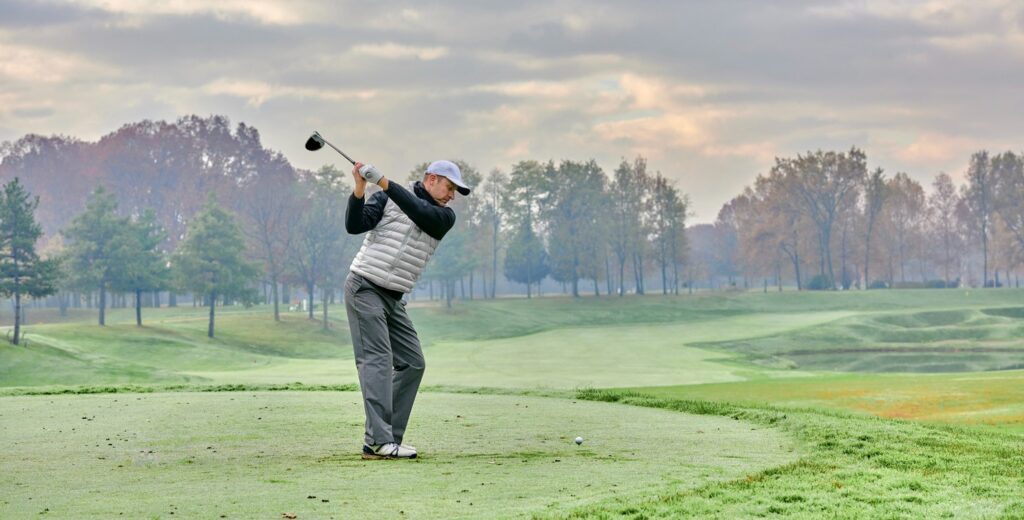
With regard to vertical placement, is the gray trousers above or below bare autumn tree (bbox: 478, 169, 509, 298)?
below

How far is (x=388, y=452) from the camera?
32.3 ft

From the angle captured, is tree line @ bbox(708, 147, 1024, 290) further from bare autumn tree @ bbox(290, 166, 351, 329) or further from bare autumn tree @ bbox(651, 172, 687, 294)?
bare autumn tree @ bbox(290, 166, 351, 329)

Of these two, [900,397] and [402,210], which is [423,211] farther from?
[900,397]

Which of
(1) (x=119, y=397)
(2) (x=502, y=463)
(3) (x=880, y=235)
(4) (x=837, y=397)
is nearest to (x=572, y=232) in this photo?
(3) (x=880, y=235)

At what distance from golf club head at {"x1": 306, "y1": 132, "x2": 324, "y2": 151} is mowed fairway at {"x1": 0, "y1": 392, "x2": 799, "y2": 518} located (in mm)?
2904

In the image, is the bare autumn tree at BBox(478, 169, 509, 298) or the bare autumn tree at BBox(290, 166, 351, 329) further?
the bare autumn tree at BBox(478, 169, 509, 298)

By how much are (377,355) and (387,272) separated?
82 cm

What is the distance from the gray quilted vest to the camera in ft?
34.0

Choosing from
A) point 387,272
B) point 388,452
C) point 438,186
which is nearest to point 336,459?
point 388,452

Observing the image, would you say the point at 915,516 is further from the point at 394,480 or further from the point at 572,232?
the point at 572,232

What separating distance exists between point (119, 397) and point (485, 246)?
99.8 meters

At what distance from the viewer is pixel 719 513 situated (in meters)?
6.99

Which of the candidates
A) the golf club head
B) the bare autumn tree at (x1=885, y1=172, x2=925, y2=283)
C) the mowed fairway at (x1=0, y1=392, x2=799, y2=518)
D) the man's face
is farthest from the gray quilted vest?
the bare autumn tree at (x1=885, y1=172, x2=925, y2=283)

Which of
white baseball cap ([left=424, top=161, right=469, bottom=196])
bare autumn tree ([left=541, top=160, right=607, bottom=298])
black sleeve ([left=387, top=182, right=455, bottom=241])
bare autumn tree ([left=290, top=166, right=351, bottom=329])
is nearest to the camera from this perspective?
black sleeve ([left=387, top=182, right=455, bottom=241])
